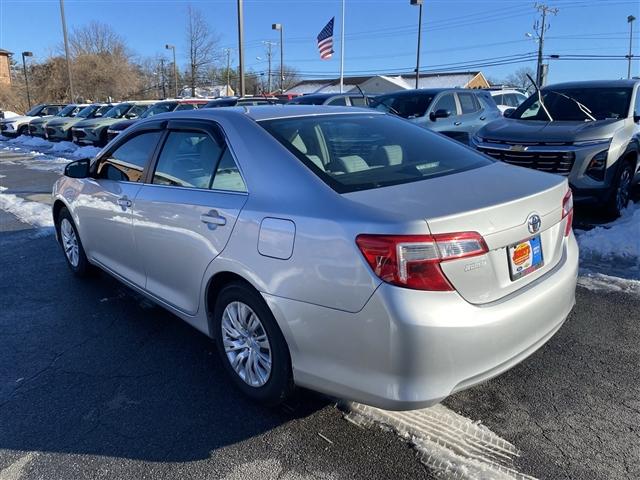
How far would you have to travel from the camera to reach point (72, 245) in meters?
5.21

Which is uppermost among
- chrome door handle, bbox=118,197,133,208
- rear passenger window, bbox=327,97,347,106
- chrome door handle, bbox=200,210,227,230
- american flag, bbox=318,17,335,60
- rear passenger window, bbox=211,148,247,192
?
american flag, bbox=318,17,335,60

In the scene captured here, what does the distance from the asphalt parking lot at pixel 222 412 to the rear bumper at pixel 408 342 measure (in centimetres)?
37

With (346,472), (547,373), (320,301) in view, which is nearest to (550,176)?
(547,373)

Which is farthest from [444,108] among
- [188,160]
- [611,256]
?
[188,160]

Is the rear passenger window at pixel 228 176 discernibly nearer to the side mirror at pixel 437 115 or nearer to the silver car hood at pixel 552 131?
the silver car hood at pixel 552 131

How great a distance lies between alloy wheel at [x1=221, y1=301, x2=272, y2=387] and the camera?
2.88 metres

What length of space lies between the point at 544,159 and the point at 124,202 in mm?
4966

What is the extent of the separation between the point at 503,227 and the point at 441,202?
30 centimetres

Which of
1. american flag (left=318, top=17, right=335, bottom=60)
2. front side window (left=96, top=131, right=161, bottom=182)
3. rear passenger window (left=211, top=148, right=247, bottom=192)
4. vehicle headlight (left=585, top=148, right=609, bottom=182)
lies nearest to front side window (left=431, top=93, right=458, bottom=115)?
vehicle headlight (left=585, top=148, right=609, bottom=182)

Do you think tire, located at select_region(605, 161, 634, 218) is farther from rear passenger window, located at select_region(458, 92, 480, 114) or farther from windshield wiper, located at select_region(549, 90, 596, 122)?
rear passenger window, located at select_region(458, 92, 480, 114)

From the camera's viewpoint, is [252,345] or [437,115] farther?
[437,115]

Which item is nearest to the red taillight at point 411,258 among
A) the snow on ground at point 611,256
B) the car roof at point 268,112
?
the car roof at point 268,112

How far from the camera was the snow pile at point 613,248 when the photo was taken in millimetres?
5121

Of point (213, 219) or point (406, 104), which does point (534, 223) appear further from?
point (406, 104)
